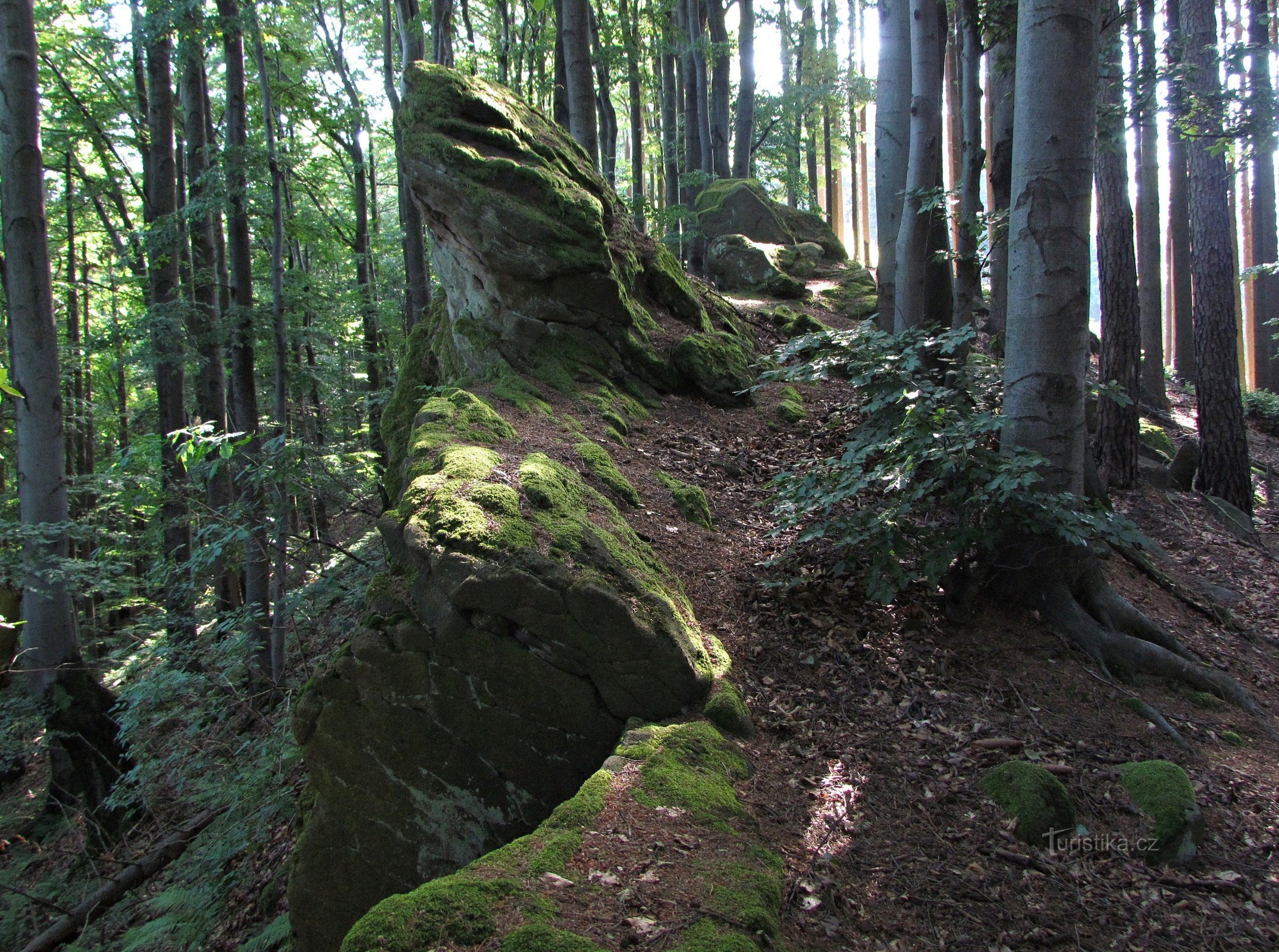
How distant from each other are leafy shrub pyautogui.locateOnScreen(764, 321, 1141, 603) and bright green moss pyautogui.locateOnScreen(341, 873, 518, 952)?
9.29 feet

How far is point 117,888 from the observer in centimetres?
575

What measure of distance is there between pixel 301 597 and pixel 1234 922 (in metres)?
6.38

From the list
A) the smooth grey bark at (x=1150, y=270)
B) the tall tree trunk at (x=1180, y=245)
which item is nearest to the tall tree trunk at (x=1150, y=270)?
the smooth grey bark at (x=1150, y=270)

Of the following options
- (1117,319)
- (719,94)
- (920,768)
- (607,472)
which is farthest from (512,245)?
(719,94)

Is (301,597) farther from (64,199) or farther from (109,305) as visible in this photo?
(109,305)

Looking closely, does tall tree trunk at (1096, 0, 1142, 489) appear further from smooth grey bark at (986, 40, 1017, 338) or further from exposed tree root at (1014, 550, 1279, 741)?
exposed tree root at (1014, 550, 1279, 741)

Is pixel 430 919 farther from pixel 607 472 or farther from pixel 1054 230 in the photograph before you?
pixel 1054 230

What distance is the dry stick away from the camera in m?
5.49

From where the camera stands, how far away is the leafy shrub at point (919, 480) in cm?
422

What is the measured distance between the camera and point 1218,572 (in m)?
7.26

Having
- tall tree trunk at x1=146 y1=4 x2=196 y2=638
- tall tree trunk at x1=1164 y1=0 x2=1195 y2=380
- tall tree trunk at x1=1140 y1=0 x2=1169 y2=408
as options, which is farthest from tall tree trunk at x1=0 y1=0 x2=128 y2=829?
tall tree trunk at x1=1140 y1=0 x2=1169 y2=408

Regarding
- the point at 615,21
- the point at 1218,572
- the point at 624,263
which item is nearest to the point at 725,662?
the point at 624,263

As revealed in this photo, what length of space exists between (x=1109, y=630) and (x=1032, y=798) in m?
1.86

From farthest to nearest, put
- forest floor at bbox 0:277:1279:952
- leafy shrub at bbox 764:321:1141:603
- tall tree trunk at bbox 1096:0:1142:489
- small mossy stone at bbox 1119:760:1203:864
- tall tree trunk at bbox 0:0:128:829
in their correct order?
tall tree trunk at bbox 1096:0:1142:489, tall tree trunk at bbox 0:0:128:829, leafy shrub at bbox 764:321:1141:603, small mossy stone at bbox 1119:760:1203:864, forest floor at bbox 0:277:1279:952
